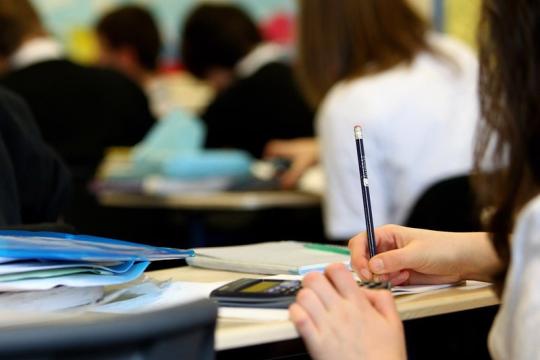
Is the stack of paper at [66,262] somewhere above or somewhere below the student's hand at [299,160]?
below

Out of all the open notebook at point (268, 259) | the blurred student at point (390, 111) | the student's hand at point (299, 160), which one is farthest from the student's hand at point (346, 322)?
the student's hand at point (299, 160)

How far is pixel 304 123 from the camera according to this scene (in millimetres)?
4176

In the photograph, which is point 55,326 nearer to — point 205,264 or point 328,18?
point 205,264

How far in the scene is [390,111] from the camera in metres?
2.63

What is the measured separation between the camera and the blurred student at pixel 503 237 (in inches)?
33.4

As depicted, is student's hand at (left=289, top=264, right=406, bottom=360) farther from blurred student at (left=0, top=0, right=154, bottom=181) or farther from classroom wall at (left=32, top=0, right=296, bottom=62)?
classroom wall at (left=32, top=0, right=296, bottom=62)

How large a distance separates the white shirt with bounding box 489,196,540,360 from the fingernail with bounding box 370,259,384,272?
28 centimetres

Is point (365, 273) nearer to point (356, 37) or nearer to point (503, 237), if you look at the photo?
point (503, 237)

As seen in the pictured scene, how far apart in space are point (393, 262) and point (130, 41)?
14.4 ft

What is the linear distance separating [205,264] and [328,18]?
158cm

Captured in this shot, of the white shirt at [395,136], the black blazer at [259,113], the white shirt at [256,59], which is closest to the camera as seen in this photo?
the white shirt at [395,136]

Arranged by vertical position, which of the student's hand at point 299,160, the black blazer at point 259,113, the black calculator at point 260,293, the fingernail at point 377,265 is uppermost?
the black blazer at point 259,113

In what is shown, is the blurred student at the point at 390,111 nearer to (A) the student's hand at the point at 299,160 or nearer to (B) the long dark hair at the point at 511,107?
(A) the student's hand at the point at 299,160

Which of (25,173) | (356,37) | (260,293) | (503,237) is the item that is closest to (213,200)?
(356,37)
